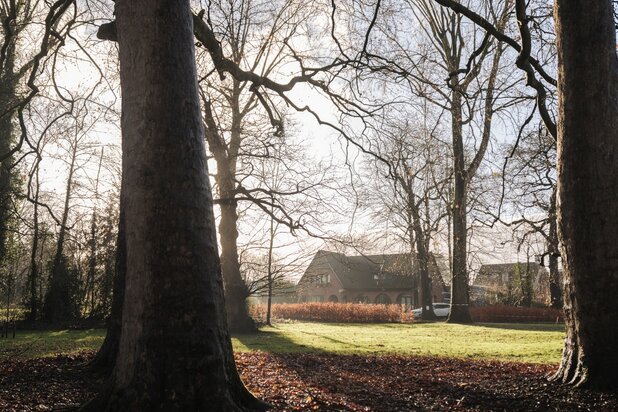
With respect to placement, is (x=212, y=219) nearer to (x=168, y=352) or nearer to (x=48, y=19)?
(x=168, y=352)

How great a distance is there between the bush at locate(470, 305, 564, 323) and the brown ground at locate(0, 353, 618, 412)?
23.0 m

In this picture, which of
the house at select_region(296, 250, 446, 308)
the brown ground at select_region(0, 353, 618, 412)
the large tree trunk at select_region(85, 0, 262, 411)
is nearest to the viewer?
the large tree trunk at select_region(85, 0, 262, 411)

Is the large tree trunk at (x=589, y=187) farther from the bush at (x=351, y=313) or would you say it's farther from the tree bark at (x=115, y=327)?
the bush at (x=351, y=313)

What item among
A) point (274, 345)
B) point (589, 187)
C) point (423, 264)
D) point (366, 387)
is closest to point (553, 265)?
point (423, 264)

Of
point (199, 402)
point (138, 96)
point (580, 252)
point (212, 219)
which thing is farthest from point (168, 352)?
point (580, 252)

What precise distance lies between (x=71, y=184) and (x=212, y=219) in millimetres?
24203

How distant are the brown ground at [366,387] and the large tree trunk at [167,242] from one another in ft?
4.12

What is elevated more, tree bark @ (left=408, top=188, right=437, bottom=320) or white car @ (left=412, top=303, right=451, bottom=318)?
tree bark @ (left=408, top=188, right=437, bottom=320)

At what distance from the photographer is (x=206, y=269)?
429cm

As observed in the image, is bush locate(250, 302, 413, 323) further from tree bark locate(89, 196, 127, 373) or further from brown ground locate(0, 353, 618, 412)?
tree bark locate(89, 196, 127, 373)

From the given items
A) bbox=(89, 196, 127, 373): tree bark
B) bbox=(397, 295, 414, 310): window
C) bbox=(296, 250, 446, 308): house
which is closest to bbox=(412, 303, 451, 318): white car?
bbox=(296, 250, 446, 308): house

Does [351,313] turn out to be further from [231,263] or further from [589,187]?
[589,187]

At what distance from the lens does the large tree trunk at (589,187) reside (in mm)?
5453

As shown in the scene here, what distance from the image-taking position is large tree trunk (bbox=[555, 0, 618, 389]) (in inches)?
215
